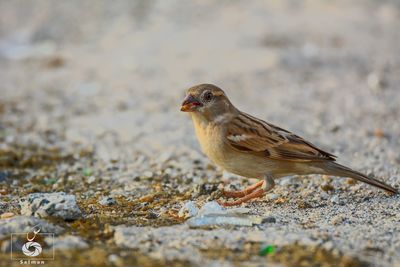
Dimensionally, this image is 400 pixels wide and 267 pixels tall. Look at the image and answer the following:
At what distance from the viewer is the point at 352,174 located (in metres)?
6.29

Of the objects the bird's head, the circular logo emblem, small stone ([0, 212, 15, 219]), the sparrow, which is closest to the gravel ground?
small stone ([0, 212, 15, 219])

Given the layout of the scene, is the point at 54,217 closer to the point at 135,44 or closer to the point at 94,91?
the point at 94,91

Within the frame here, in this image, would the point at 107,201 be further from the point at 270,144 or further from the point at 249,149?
the point at 270,144

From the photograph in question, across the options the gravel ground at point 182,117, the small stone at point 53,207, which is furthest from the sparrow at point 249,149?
the small stone at point 53,207

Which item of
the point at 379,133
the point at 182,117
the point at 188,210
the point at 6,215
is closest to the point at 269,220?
the point at 188,210

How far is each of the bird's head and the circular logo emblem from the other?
2.24 metres

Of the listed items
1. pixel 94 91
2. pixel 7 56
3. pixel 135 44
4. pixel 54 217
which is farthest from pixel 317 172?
pixel 7 56

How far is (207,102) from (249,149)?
615 mm

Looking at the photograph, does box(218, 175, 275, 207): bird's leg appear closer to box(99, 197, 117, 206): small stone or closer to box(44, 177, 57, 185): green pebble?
box(99, 197, 117, 206): small stone

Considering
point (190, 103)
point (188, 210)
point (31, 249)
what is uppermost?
point (190, 103)

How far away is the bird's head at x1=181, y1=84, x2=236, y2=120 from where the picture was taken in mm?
6582

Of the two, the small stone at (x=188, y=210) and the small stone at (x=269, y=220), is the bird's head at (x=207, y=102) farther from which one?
the small stone at (x=269, y=220)

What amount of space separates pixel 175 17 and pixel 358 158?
8.13m

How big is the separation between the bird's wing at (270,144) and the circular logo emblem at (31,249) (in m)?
2.21
